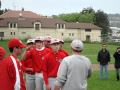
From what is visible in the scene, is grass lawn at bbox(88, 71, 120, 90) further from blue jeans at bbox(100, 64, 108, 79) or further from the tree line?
the tree line

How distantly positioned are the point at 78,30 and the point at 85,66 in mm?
128682

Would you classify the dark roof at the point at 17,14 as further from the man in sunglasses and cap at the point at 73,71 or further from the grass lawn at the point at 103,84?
the man in sunglasses and cap at the point at 73,71

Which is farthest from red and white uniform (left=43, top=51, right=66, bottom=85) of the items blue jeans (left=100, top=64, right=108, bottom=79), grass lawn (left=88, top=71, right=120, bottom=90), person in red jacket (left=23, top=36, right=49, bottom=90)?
blue jeans (left=100, top=64, right=108, bottom=79)

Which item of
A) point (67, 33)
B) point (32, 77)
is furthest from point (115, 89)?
point (67, 33)

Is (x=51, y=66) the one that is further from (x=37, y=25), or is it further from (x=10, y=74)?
(x=37, y=25)

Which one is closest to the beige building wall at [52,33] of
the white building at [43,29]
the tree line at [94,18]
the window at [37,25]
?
the white building at [43,29]

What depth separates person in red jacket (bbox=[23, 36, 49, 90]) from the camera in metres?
11.7

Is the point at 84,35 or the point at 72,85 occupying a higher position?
the point at 72,85

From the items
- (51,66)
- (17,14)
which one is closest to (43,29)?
(17,14)

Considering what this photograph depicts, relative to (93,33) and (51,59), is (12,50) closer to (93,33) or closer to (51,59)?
(51,59)

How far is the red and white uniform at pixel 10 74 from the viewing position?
8.38 metres

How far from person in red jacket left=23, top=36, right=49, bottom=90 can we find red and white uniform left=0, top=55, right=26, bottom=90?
3156 mm

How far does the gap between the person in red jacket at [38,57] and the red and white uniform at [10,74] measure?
10.4 ft

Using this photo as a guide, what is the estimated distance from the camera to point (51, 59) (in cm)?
1083
